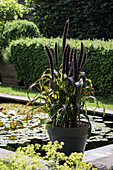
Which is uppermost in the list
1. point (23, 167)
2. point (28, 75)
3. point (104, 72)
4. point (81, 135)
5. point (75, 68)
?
point (75, 68)

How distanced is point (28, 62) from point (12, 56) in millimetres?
671

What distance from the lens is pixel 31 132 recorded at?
4703mm

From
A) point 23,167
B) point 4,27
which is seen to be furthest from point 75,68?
point 4,27

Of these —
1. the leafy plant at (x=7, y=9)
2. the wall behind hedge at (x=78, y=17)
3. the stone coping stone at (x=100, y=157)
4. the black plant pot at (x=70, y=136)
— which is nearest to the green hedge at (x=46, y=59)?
the leafy plant at (x=7, y=9)

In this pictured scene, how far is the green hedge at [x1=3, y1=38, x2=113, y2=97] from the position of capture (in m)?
7.94

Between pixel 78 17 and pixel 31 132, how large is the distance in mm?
9595

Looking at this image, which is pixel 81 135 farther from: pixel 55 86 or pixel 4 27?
pixel 4 27

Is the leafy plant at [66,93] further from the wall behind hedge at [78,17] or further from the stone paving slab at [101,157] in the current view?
the wall behind hedge at [78,17]

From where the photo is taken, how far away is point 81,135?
3.32 meters

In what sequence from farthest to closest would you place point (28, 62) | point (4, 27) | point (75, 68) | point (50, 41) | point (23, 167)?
point (4, 27) → point (28, 62) → point (50, 41) → point (75, 68) → point (23, 167)

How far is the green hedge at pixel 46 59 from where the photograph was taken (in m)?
7.94

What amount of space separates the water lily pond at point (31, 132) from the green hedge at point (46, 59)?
2.26 metres

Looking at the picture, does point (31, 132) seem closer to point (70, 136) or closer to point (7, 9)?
point (70, 136)

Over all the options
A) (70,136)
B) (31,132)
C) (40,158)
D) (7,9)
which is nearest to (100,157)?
(70,136)
